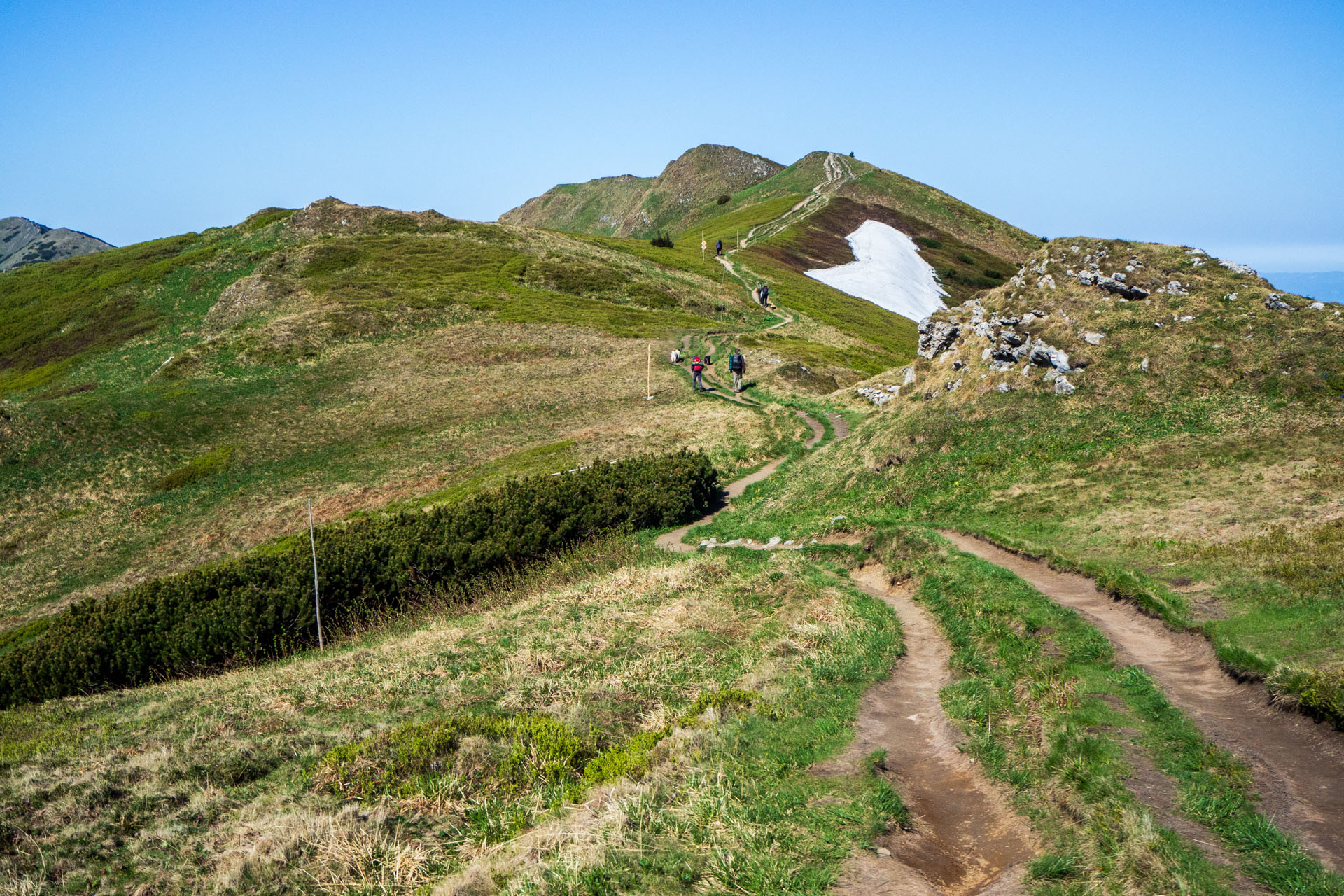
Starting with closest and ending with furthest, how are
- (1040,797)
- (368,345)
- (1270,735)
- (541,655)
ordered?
(1040,797) → (1270,735) → (541,655) → (368,345)

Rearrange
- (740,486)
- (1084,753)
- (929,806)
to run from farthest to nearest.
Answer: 1. (740,486)
2. (929,806)
3. (1084,753)

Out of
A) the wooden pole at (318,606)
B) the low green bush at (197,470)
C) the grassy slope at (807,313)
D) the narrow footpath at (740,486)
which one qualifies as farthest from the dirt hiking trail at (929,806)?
the grassy slope at (807,313)

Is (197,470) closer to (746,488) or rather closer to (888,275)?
(746,488)

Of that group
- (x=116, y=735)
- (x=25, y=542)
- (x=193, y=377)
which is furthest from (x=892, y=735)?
(x=193, y=377)

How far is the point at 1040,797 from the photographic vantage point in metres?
10.2

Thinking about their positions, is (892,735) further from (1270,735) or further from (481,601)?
(481,601)

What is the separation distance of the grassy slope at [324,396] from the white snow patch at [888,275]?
26254 mm

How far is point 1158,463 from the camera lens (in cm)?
2333

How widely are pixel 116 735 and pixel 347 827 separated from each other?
843cm

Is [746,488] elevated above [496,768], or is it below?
above

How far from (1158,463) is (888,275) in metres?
101

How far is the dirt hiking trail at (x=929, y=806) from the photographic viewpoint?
29.1 feet

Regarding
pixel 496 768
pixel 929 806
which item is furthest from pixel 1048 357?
pixel 496 768

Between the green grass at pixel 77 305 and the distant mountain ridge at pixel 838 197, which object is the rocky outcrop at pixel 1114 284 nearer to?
the green grass at pixel 77 305
